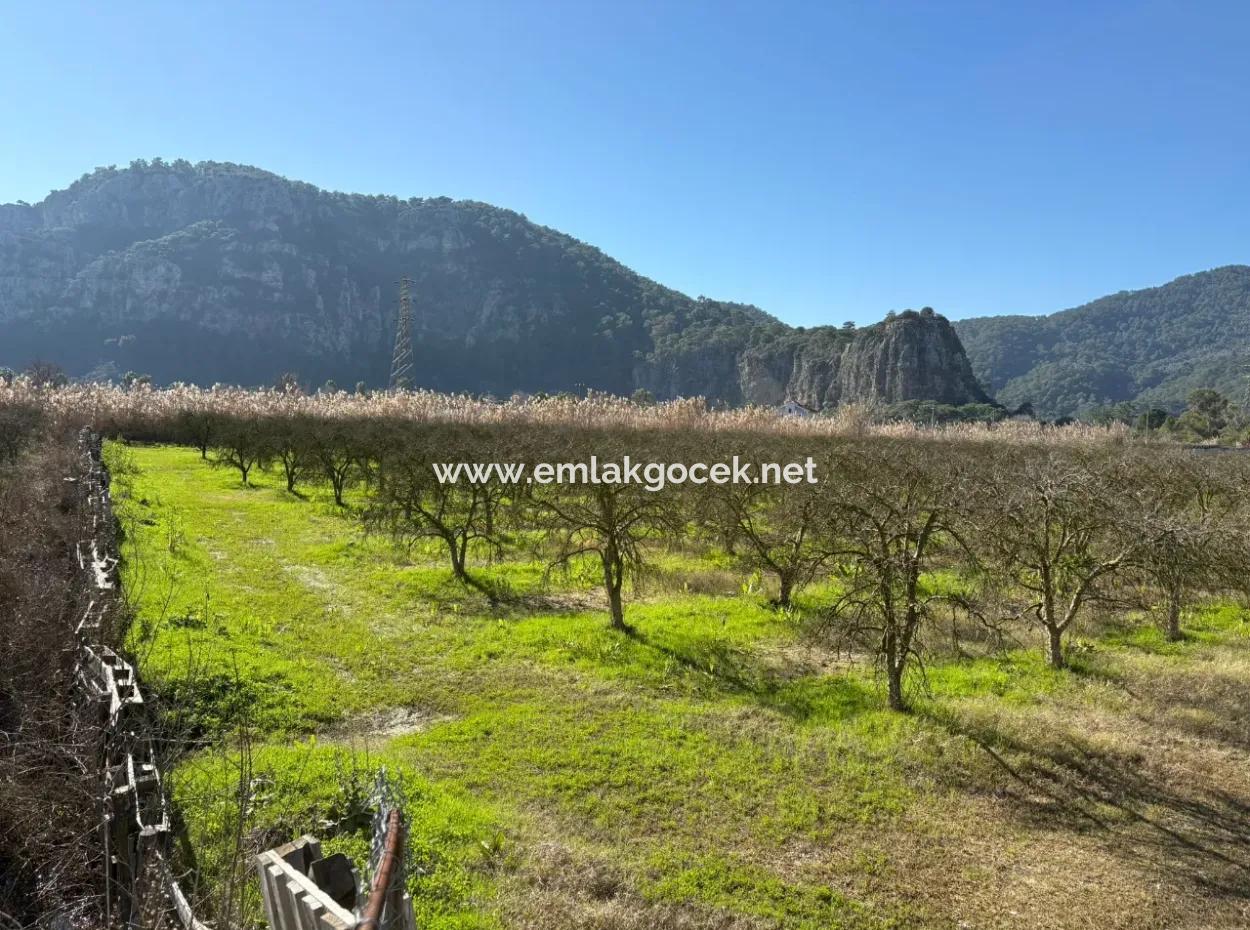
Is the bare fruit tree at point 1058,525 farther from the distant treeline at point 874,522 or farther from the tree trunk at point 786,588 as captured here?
the tree trunk at point 786,588

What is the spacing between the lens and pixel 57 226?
140125mm

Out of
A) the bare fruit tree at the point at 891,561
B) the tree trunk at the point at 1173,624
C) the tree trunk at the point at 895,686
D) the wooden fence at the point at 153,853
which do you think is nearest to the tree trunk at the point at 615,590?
the bare fruit tree at the point at 891,561

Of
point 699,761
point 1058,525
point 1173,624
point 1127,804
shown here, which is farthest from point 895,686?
point 1173,624

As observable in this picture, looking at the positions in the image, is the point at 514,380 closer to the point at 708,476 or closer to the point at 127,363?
the point at 127,363

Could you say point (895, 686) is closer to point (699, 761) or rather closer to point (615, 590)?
point (699, 761)

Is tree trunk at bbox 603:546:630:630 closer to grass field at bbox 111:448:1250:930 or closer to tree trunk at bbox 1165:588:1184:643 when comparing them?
grass field at bbox 111:448:1250:930

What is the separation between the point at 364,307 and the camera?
446 feet

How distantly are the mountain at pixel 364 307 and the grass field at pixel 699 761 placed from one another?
10452 cm

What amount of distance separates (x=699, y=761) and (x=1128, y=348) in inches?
6423

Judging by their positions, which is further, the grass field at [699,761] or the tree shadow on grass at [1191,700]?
the tree shadow on grass at [1191,700]

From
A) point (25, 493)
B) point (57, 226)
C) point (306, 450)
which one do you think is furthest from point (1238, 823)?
point (57, 226)

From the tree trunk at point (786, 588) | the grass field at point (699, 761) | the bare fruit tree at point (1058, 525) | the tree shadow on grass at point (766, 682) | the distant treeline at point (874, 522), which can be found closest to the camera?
the grass field at point (699, 761)

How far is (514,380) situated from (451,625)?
12541 cm

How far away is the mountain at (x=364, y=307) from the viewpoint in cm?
11675
